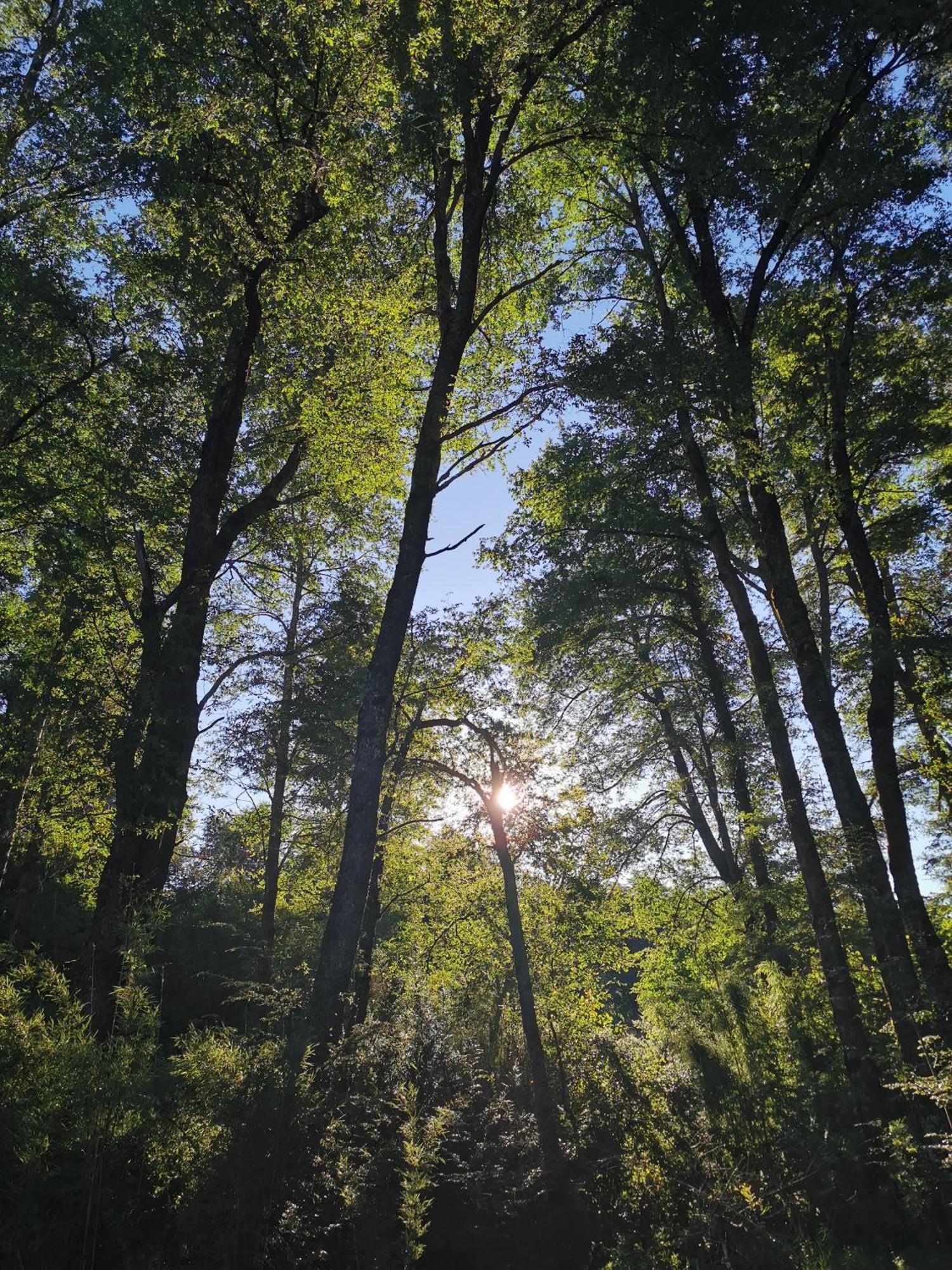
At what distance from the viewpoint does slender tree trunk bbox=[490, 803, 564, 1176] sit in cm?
972

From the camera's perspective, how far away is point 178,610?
9156 millimetres

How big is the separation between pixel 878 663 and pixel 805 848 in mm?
3087

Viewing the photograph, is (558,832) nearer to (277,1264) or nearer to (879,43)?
(277,1264)

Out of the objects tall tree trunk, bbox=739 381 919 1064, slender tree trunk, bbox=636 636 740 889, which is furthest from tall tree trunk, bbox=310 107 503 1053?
slender tree trunk, bbox=636 636 740 889

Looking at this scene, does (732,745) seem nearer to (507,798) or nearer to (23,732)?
(507,798)

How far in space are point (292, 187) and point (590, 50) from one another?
4.31 m

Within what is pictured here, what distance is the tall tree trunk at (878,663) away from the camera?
9703 millimetres

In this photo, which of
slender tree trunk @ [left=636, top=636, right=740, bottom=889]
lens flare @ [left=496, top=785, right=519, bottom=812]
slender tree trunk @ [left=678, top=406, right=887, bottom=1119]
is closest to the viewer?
slender tree trunk @ [left=678, top=406, right=887, bottom=1119]

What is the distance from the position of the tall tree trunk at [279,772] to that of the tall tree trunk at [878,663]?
10662 millimetres

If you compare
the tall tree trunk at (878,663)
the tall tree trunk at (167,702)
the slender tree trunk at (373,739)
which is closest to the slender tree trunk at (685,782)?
the tall tree trunk at (878,663)

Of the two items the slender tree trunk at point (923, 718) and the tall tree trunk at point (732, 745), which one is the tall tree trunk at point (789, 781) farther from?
the slender tree trunk at point (923, 718)

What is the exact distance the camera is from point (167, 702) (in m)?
9.12

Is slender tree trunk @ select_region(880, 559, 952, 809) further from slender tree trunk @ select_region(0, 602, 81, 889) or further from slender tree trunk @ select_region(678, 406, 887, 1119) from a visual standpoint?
slender tree trunk @ select_region(0, 602, 81, 889)

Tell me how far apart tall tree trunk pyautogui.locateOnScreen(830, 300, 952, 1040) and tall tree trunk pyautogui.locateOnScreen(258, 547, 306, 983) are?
10662 millimetres
